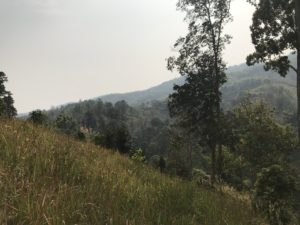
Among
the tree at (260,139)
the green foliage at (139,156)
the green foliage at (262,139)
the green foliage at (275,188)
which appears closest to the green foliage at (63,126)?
the green foliage at (139,156)

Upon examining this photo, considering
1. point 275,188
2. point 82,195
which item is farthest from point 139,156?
point 82,195

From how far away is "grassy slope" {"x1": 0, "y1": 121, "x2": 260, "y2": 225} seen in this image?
3.62 meters

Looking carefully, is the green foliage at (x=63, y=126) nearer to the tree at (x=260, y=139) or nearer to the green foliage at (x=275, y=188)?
the green foliage at (x=275, y=188)

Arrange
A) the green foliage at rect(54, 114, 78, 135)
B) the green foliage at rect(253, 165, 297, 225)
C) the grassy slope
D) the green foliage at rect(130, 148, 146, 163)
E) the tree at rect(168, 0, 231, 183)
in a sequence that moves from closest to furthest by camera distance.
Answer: the grassy slope → the green foliage at rect(253, 165, 297, 225) → the green foliage at rect(130, 148, 146, 163) → the green foliage at rect(54, 114, 78, 135) → the tree at rect(168, 0, 231, 183)

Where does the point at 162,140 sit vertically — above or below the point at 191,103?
below

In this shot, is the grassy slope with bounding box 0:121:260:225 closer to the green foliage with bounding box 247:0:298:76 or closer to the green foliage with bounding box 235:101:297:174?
the green foliage with bounding box 247:0:298:76

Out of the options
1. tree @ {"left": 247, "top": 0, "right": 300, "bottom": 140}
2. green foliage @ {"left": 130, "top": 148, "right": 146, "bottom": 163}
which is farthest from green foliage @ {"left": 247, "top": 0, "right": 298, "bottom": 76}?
green foliage @ {"left": 130, "top": 148, "right": 146, "bottom": 163}

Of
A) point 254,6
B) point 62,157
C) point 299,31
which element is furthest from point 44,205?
point 254,6

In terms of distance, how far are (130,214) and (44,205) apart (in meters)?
1.22

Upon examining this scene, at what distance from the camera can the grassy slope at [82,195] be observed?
11.9ft

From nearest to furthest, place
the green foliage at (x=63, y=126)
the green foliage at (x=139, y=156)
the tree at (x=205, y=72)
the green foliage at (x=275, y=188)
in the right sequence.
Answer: the green foliage at (x=275, y=188)
the green foliage at (x=139, y=156)
the green foliage at (x=63, y=126)
the tree at (x=205, y=72)

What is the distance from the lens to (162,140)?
6097 inches

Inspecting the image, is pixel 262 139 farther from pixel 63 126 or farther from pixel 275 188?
pixel 275 188

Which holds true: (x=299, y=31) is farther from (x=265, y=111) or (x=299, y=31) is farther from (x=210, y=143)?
(x=265, y=111)
